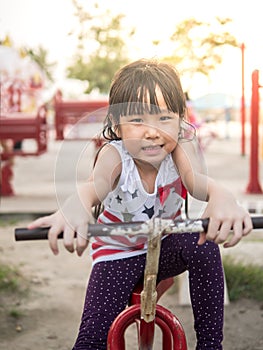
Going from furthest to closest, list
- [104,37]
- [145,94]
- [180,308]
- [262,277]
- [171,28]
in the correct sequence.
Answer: [104,37], [171,28], [262,277], [180,308], [145,94]

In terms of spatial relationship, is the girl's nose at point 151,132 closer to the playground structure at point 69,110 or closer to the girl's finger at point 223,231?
the girl's finger at point 223,231

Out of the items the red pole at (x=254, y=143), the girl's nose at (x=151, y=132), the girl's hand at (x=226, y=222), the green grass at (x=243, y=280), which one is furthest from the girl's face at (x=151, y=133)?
the red pole at (x=254, y=143)

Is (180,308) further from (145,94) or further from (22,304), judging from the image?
(145,94)

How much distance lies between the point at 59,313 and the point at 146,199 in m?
1.73

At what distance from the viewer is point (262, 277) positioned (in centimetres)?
367

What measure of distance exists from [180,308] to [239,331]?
1.24ft

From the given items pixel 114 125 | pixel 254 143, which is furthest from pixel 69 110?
pixel 114 125

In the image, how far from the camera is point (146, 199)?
5.95ft

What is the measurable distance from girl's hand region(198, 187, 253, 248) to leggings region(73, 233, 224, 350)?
31 cm

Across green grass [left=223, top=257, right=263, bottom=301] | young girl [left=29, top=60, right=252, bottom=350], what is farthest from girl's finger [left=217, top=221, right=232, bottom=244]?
green grass [left=223, top=257, right=263, bottom=301]

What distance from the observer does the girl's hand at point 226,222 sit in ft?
4.93

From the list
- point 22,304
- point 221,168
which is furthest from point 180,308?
point 221,168

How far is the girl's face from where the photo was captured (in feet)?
5.49

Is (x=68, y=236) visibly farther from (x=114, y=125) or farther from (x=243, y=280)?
(x=243, y=280)
